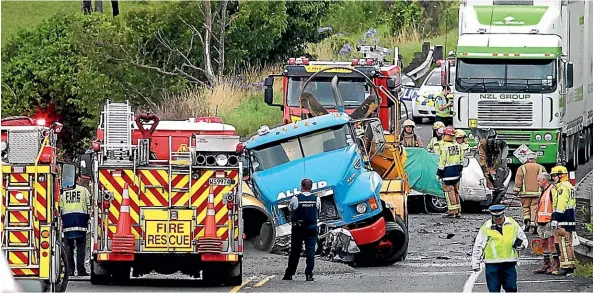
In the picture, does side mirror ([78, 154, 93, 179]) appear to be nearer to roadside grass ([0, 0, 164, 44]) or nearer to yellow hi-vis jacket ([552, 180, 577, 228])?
yellow hi-vis jacket ([552, 180, 577, 228])

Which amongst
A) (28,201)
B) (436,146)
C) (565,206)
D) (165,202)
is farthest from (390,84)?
(28,201)

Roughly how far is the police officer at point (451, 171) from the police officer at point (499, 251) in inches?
357

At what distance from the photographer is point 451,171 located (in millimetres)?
25031

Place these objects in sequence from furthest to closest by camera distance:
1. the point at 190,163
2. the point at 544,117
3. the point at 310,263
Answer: the point at 544,117 → the point at 310,263 → the point at 190,163

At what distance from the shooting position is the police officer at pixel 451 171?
25047mm

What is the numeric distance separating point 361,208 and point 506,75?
1102cm

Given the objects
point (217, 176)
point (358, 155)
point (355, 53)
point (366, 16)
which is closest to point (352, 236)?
point (358, 155)

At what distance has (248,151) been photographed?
69.2ft

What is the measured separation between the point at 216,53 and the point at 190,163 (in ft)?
66.8

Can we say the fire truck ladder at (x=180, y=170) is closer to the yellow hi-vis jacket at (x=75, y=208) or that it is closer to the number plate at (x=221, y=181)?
the number plate at (x=221, y=181)

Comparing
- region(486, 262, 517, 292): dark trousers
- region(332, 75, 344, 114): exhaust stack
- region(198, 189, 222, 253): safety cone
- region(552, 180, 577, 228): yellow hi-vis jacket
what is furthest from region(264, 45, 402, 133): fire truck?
region(486, 262, 517, 292): dark trousers

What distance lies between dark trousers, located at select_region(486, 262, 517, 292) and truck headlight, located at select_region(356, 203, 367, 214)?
13.7ft

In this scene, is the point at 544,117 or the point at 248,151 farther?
the point at 544,117

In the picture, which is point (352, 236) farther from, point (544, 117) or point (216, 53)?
point (216, 53)
